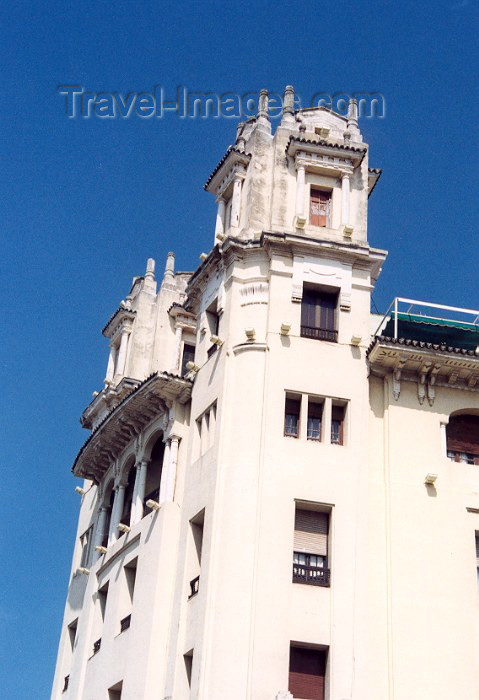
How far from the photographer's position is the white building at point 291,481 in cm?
3484

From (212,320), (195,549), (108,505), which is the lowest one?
(195,549)

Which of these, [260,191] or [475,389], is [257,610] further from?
[260,191]

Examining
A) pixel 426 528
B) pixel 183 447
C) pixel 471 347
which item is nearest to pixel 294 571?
pixel 426 528

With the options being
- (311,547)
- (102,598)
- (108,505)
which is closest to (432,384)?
(311,547)

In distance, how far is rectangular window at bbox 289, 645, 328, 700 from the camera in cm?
3412

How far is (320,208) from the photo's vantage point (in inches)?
1743

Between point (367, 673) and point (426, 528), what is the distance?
5501mm

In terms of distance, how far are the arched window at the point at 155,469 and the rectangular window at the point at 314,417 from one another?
24.8 ft

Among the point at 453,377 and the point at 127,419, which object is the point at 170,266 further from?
the point at 453,377

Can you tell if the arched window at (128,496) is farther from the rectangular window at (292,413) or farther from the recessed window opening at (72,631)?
the rectangular window at (292,413)

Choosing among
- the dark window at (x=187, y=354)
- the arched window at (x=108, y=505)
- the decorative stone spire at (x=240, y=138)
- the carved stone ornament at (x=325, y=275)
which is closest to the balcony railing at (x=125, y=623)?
the arched window at (x=108, y=505)

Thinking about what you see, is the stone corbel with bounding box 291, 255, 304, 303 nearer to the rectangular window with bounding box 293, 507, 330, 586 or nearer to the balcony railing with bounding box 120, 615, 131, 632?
the rectangular window with bounding box 293, 507, 330, 586

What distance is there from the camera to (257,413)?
38344mm

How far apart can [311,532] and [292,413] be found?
14.3ft
